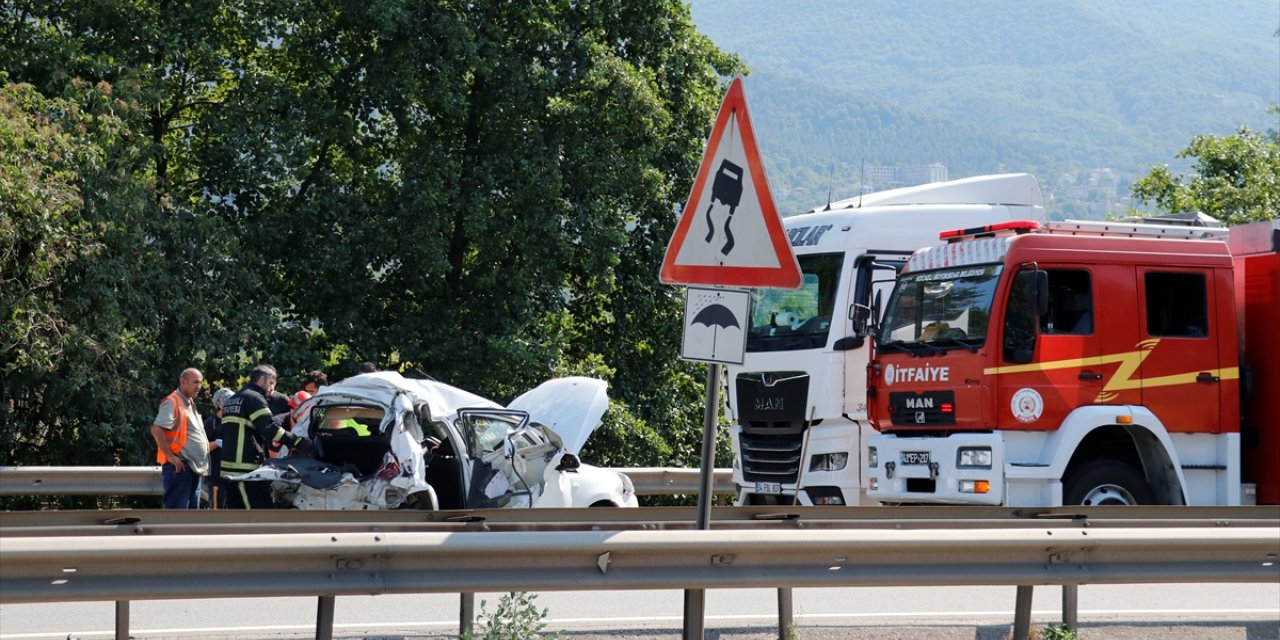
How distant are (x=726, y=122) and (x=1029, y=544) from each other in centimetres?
245

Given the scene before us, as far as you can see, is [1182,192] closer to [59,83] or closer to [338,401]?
[59,83]

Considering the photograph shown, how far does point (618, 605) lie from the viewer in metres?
10.5

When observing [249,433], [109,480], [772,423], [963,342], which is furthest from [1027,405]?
[109,480]

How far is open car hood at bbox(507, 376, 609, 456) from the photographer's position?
41.9ft

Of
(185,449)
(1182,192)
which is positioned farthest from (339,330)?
(1182,192)

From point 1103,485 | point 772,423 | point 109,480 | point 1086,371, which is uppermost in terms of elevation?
point 1086,371

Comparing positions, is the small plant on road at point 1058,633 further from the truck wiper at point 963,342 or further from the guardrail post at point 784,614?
the truck wiper at point 963,342

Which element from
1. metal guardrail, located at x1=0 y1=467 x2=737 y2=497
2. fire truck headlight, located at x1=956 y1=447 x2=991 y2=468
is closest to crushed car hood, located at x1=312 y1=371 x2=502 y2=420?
metal guardrail, located at x1=0 y1=467 x2=737 y2=497

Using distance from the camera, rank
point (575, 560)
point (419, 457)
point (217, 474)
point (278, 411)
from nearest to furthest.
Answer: point (575, 560) < point (419, 457) < point (217, 474) < point (278, 411)

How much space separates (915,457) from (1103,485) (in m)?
1.47

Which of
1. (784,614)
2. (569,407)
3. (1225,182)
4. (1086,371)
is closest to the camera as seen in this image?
(784,614)

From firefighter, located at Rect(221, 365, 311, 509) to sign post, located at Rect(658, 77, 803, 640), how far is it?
5672mm

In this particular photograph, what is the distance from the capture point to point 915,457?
39.1 ft

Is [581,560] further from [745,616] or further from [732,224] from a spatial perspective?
[745,616]
